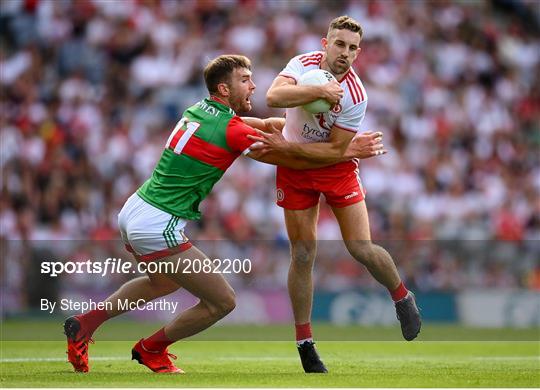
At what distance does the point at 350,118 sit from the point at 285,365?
100 inches

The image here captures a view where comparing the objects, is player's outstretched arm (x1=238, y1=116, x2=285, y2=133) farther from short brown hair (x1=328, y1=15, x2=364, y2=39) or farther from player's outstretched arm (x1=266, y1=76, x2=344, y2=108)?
short brown hair (x1=328, y1=15, x2=364, y2=39)

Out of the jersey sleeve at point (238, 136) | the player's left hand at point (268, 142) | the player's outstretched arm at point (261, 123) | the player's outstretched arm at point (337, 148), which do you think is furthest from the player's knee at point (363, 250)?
the jersey sleeve at point (238, 136)

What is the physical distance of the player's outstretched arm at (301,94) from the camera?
9945 mm

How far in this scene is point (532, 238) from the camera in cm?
2064

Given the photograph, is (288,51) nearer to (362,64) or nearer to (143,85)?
(362,64)

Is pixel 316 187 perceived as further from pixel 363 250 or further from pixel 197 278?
pixel 197 278

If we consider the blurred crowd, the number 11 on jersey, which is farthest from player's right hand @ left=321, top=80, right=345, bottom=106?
the blurred crowd

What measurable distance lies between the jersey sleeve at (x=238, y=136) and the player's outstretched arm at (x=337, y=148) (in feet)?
0.99

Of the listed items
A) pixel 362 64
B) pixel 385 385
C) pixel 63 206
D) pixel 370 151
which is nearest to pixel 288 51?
pixel 362 64

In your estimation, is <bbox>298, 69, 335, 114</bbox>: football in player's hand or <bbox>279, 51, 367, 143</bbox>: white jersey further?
<bbox>279, 51, 367, 143</bbox>: white jersey

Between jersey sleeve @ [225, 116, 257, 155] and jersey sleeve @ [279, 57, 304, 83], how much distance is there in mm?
722

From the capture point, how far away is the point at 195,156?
32.3ft

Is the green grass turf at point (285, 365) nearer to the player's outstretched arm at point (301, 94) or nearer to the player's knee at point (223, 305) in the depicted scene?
the player's knee at point (223, 305)

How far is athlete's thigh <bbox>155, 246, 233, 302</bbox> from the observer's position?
9781 mm
